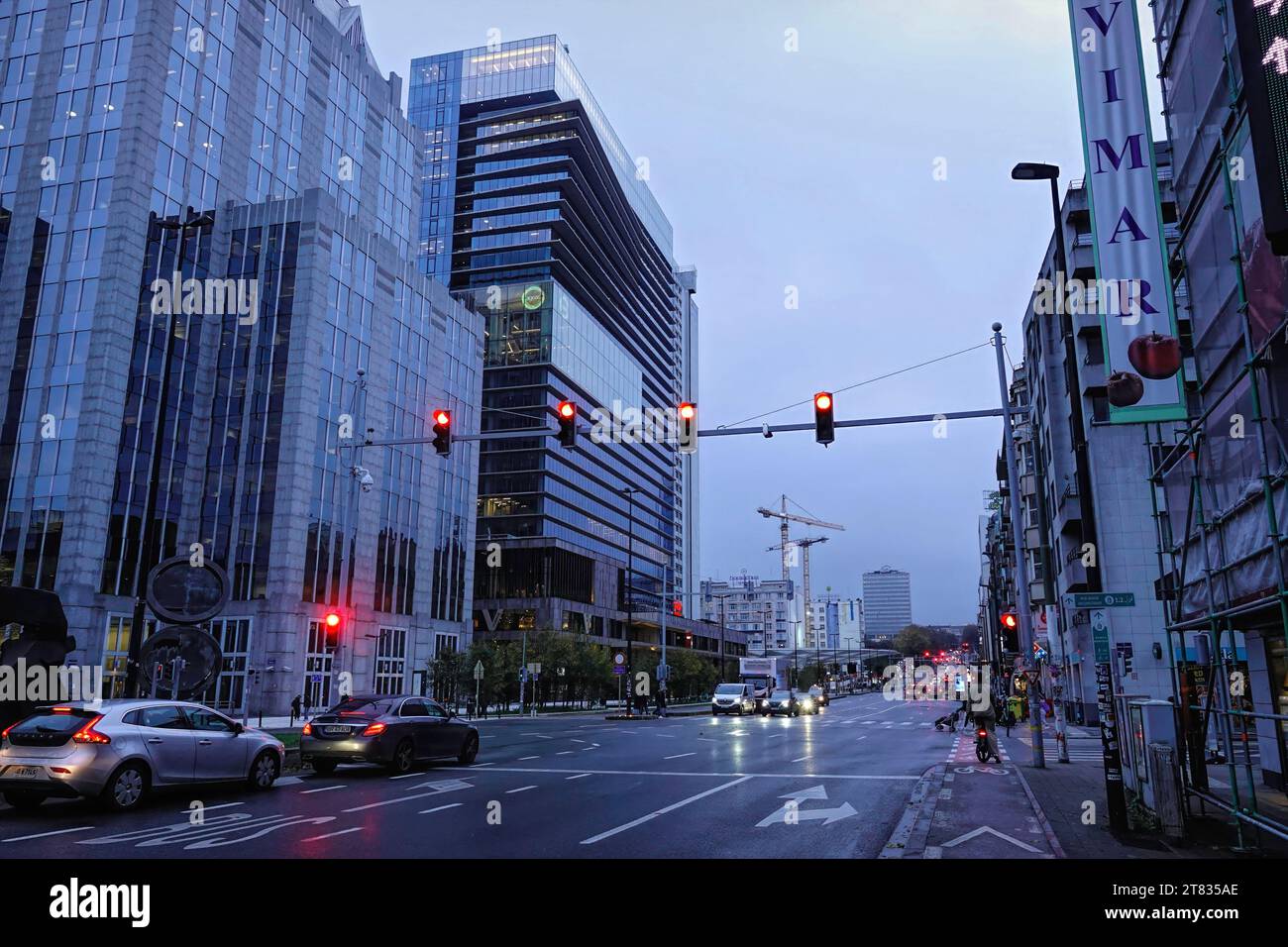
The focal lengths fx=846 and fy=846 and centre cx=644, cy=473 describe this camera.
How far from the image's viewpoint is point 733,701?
50219mm

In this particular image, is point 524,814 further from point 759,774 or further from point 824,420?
point 824,420

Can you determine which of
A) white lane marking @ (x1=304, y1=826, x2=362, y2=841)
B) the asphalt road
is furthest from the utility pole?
white lane marking @ (x1=304, y1=826, x2=362, y2=841)

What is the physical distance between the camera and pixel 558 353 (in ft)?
359

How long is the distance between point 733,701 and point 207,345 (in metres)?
38.3

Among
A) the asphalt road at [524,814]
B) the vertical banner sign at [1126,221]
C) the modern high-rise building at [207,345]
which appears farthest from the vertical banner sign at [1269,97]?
the modern high-rise building at [207,345]

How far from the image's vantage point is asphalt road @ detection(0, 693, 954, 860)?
9.05 m

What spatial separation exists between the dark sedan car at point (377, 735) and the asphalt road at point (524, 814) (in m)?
0.42

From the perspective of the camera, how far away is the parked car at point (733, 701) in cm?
5006

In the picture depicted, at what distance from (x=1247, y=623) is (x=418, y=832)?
11.2 m

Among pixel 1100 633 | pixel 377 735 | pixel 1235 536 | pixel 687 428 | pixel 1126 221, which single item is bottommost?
pixel 377 735

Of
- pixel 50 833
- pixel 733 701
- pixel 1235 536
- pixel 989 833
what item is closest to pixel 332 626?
pixel 50 833

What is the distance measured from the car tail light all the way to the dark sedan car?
498cm

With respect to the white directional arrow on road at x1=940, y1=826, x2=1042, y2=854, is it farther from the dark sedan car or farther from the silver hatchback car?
the dark sedan car
